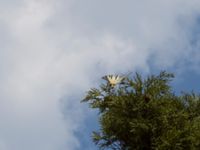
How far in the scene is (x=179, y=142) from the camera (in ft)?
99.8

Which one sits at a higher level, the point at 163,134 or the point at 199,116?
the point at 199,116

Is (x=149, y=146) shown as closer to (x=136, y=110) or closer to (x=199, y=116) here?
(x=136, y=110)

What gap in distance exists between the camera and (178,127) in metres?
31.1

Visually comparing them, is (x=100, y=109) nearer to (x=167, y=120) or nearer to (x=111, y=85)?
(x=111, y=85)

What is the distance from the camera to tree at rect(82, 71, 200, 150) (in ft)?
100

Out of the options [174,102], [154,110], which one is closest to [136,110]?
[154,110]

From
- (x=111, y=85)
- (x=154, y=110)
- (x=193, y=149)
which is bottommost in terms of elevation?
(x=193, y=149)

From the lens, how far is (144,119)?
101 ft

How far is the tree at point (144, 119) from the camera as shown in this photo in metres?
30.5

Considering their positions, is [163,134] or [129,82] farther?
[129,82]

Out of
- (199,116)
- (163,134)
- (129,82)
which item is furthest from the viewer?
(199,116)

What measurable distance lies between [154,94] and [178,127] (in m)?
2.11

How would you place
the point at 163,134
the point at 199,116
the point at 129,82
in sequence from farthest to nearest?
the point at 199,116 → the point at 129,82 → the point at 163,134

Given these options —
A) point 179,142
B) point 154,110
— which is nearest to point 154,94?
point 154,110
